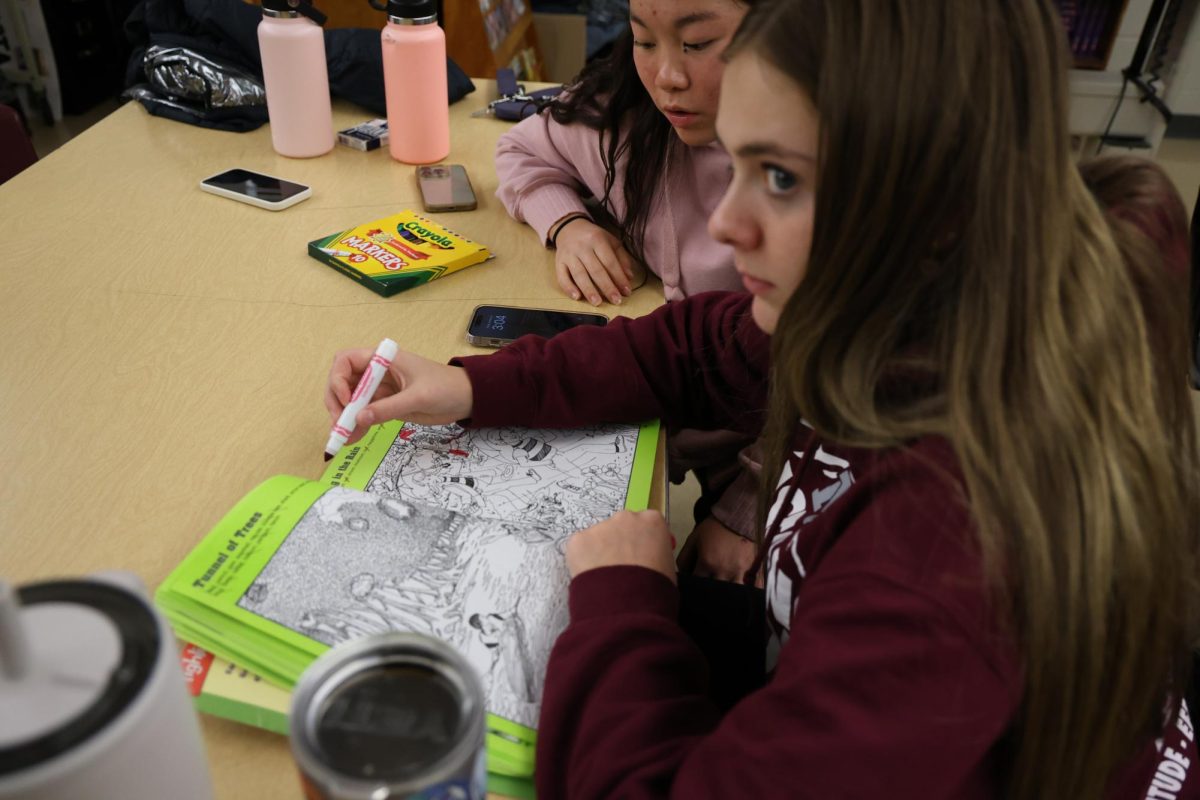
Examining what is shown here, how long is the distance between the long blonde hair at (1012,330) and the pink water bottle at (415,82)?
2.65ft

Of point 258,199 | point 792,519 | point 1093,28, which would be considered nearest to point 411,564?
point 792,519

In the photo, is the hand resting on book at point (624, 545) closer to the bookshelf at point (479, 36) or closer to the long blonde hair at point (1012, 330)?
the long blonde hair at point (1012, 330)

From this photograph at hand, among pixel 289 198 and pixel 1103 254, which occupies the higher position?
pixel 1103 254

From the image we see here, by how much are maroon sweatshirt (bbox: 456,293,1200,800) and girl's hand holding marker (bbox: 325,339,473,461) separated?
0.25 meters

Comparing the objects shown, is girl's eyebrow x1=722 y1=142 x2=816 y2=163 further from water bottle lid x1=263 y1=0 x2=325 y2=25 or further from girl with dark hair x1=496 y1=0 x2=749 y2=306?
water bottle lid x1=263 y1=0 x2=325 y2=25

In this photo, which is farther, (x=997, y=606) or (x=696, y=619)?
(x=696, y=619)

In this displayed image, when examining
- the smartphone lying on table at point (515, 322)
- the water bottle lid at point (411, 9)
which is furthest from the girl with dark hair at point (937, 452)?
the water bottle lid at point (411, 9)

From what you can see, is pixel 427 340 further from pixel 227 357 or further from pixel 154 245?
pixel 154 245

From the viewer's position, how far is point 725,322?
0.91 meters

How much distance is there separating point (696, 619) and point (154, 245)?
0.77 m

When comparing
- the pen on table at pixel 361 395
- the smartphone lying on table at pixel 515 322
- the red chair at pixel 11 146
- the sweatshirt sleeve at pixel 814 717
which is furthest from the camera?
the red chair at pixel 11 146

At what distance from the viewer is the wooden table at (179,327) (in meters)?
0.69

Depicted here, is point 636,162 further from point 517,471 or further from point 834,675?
point 834,675

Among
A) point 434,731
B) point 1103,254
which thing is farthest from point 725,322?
point 434,731
